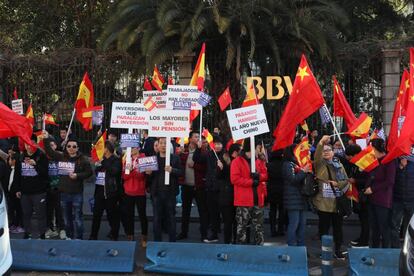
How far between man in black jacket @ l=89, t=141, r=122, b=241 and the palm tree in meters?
5.81

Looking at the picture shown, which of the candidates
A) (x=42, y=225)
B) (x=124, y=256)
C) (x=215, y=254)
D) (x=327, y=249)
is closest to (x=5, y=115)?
(x=42, y=225)

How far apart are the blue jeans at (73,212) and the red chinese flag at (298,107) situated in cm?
338

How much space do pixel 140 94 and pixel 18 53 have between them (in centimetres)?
434

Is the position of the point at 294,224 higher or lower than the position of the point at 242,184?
lower

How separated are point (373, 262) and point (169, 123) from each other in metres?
3.70

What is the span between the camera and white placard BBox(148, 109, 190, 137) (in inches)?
352

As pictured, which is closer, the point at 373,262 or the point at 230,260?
the point at 373,262

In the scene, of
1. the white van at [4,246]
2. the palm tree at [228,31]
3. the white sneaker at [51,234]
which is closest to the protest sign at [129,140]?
the white sneaker at [51,234]

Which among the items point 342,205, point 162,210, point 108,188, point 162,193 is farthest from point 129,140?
point 342,205

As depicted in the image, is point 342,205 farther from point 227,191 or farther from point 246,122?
point 246,122

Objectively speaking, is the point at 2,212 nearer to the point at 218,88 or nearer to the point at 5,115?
the point at 5,115

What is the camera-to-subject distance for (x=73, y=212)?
31.0ft

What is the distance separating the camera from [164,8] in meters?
14.5

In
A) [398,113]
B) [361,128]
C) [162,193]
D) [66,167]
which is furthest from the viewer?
[361,128]
